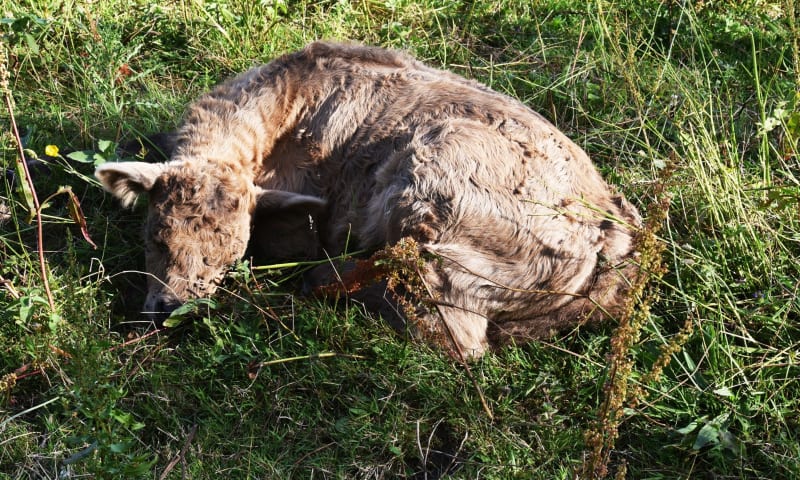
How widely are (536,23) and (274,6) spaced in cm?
206

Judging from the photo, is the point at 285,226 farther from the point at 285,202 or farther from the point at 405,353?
the point at 405,353

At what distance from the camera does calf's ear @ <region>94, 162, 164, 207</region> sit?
4629 millimetres

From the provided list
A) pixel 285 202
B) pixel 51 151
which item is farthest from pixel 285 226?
pixel 51 151

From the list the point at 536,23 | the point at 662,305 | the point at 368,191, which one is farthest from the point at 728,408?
the point at 536,23

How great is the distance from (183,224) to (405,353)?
1.39 m

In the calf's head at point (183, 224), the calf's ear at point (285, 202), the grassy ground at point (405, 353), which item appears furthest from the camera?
the calf's ear at point (285, 202)

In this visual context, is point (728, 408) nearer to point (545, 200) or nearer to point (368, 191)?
point (545, 200)

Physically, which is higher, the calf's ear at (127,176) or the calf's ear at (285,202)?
the calf's ear at (127,176)

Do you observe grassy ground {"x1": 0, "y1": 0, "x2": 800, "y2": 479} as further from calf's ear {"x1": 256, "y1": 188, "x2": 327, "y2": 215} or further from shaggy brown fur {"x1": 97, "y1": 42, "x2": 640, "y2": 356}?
calf's ear {"x1": 256, "y1": 188, "x2": 327, "y2": 215}

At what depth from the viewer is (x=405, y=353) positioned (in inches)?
172

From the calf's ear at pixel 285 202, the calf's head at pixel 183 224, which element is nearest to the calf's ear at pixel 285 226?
the calf's ear at pixel 285 202

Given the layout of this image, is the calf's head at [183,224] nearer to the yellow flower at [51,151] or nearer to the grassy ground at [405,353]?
the grassy ground at [405,353]

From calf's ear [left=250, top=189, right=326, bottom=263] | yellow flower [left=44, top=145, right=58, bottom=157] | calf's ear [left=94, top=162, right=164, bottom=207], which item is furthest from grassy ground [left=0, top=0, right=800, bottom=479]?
calf's ear [left=94, top=162, right=164, bottom=207]

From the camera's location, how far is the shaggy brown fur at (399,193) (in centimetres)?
445
